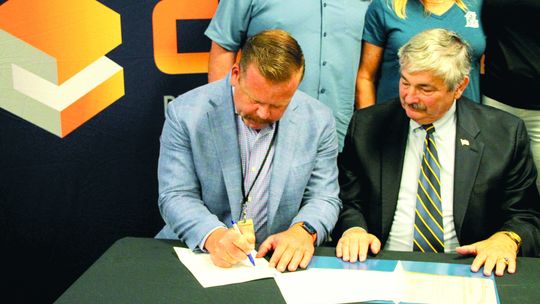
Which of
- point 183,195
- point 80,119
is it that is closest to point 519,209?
point 183,195

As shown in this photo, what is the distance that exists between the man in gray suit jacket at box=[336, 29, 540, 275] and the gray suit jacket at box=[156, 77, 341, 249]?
170 millimetres

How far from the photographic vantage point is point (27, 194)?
131 inches

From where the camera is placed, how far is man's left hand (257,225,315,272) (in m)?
1.86

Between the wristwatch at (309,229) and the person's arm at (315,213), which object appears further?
the wristwatch at (309,229)

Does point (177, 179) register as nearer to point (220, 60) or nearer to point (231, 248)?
point (231, 248)

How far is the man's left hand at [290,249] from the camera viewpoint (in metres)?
1.86

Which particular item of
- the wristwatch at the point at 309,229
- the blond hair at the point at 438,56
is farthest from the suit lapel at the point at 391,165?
the wristwatch at the point at 309,229

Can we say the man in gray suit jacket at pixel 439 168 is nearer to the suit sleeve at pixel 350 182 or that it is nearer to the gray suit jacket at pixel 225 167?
the suit sleeve at pixel 350 182

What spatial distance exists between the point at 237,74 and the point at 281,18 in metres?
0.65

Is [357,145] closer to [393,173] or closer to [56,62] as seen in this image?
[393,173]

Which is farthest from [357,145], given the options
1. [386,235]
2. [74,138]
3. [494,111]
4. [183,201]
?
[74,138]

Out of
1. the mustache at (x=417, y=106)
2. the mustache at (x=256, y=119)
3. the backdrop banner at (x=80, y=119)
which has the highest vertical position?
the mustache at (x=417, y=106)

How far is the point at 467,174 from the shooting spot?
2.28m

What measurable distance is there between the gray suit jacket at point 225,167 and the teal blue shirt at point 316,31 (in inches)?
20.1
